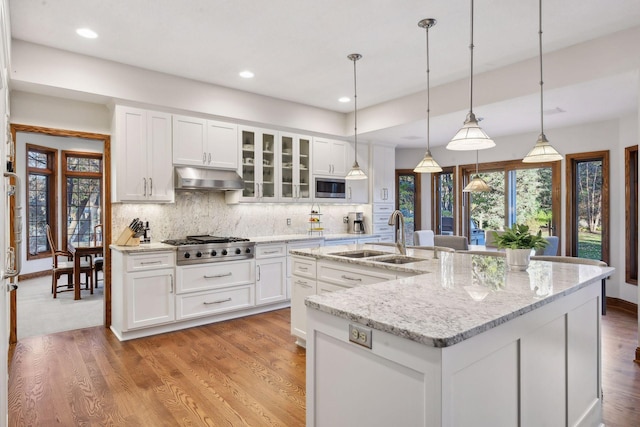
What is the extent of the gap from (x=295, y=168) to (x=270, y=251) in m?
1.34

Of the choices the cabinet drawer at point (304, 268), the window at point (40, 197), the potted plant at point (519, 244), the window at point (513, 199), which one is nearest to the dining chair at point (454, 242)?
the window at point (513, 199)

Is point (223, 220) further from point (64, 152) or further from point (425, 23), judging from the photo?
point (64, 152)

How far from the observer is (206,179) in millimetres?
4398

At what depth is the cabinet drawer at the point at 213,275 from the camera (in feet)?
13.3

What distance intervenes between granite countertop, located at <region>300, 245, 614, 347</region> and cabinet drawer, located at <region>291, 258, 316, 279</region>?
3.42 ft

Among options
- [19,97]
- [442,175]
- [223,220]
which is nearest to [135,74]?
[19,97]

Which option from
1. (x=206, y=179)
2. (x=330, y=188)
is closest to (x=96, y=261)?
(x=206, y=179)

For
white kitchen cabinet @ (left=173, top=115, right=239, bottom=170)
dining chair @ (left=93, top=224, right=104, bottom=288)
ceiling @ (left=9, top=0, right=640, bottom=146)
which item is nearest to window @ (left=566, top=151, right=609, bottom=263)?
ceiling @ (left=9, top=0, right=640, bottom=146)

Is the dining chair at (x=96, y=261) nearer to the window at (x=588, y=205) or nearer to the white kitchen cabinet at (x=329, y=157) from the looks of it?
the white kitchen cabinet at (x=329, y=157)

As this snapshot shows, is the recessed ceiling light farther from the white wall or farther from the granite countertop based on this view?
the white wall

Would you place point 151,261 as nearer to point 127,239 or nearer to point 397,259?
point 127,239

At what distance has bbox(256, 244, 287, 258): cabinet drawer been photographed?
15.3 feet

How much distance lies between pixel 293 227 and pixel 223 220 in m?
1.15

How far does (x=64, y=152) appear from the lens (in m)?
7.14
